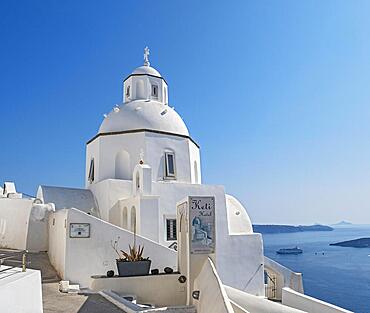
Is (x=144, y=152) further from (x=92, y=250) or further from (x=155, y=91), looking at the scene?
(x=92, y=250)

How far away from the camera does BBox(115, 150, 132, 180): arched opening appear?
21.4 meters

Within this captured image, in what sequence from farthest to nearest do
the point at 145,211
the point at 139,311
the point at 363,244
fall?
1. the point at 363,244
2. the point at 145,211
3. the point at 139,311

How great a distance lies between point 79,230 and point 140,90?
1257 centimetres

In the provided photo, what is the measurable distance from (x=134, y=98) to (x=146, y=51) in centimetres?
400

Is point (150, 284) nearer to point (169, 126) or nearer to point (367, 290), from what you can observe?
point (169, 126)

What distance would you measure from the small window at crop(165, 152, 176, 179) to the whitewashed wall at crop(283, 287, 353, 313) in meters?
10.9

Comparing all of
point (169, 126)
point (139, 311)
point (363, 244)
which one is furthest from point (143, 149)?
point (363, 244)

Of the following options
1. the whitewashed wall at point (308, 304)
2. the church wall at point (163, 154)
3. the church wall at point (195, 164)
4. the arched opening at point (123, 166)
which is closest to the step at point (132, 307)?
the whitewashed wall at point (308, 304)

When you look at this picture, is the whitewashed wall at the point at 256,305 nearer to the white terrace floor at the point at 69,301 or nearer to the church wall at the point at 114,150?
the white terrace floor at the point at 69,301

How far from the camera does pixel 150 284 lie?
39.1 ft

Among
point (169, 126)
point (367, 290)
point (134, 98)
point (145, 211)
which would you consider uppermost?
point (134, 98)

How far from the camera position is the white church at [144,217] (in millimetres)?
11930

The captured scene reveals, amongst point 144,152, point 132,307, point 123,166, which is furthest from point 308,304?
point 123,166

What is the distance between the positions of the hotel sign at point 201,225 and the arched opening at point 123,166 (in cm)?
1041
